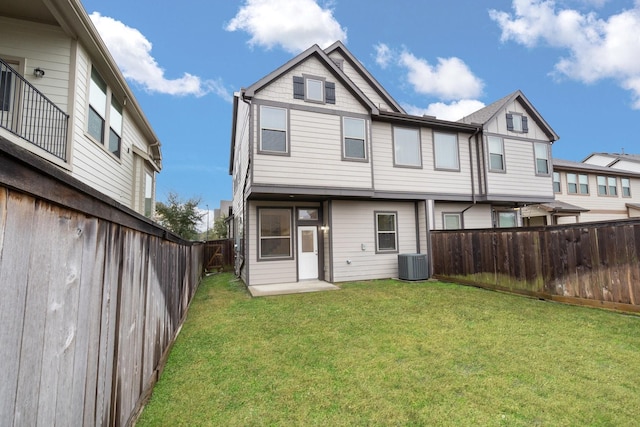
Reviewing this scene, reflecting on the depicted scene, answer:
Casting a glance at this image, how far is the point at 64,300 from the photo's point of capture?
133 centimetres

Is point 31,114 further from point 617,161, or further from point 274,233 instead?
point 617,161

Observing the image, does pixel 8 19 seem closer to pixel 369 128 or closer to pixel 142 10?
pixel 369 128

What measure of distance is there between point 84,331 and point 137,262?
3.53 feet

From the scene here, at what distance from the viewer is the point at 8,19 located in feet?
18.7

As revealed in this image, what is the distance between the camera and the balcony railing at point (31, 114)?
5328mm

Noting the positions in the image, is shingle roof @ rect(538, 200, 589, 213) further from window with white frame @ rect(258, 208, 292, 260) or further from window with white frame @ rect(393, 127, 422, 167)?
window with white frame @ rect(258, 208, 292, 260)

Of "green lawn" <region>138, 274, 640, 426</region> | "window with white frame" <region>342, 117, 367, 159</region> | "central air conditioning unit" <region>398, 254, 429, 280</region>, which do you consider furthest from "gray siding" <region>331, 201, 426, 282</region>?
"green lawn" <region>138, 274, 640, 426</region>

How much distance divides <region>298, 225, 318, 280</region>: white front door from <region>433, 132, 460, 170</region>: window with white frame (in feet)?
17.7

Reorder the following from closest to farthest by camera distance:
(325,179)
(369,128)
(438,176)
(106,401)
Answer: (106,401) < (325,179) < (369,128) < (438,176)

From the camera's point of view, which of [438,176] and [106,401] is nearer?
[106,401]

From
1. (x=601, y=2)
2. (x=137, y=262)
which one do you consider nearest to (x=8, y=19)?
(x=137, y=262)

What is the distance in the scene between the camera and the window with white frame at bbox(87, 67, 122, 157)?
6.78m

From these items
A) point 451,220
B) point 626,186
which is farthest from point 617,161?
point 451,220

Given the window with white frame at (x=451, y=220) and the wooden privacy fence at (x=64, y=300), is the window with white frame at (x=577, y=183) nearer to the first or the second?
the window with white frame at (x=451, y=220)
